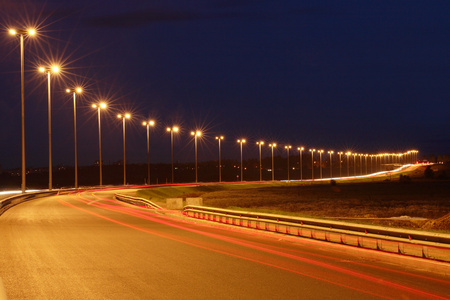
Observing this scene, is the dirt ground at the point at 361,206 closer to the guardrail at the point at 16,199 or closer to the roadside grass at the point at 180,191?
the roadside grass at the point at 180,191

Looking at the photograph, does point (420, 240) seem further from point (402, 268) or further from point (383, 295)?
point (383, 295)

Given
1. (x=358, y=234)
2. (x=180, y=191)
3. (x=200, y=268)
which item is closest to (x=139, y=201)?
(x=358, y=234)

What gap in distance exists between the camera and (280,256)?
14453mm

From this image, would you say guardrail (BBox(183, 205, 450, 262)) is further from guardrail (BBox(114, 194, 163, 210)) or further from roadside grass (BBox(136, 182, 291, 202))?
roadside grass (BBox(136, 182, 291, 202))

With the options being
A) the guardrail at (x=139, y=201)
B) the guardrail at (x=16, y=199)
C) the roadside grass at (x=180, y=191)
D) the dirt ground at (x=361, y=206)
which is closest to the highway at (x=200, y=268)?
the dirt ground at (x=361, y=206)

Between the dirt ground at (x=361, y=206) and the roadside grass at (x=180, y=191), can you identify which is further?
the roadside grass at (x=180, y=191)

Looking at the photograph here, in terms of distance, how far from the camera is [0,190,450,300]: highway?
978cm

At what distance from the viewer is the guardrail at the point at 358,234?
1279 centimetres

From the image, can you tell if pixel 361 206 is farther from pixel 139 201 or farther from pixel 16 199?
pixel 16 199

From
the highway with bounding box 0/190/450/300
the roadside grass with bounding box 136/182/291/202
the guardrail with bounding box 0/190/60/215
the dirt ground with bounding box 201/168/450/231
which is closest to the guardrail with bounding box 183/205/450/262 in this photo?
the highway with bounding box 0/190/450/300

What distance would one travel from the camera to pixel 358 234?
15328mm

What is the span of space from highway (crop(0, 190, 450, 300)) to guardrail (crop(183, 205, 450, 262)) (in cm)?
45

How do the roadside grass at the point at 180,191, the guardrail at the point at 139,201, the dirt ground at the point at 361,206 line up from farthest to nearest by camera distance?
1. the roadside grass at the point at 180,191
2. the guardrail at the point at 139,201
3. the dirt ground at the point at 361,206

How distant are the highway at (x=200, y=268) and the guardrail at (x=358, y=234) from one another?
445mm
